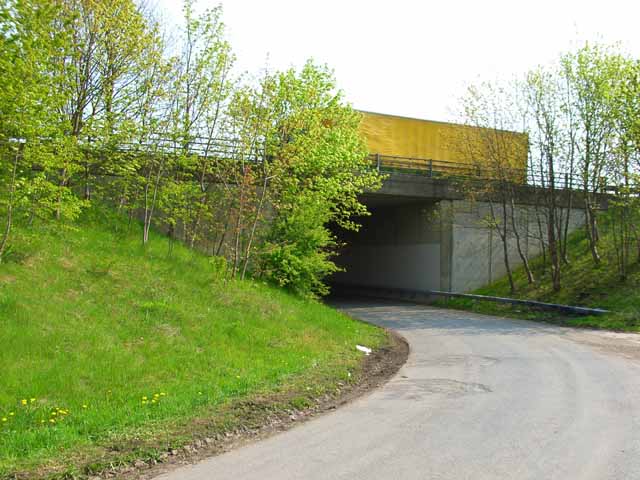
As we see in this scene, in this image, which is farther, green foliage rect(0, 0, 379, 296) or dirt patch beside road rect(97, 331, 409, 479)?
green foliage rect(0, 0, 379, 296)

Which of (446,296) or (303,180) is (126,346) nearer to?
(303,180)

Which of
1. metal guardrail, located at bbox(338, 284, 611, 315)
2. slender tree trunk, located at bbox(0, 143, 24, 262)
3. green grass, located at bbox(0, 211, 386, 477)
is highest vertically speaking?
slender tree trunk, located at bbox(0, 143, 24, 262)

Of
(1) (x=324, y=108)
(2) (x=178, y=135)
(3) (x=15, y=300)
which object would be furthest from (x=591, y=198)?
(3) (x=15, y=300)

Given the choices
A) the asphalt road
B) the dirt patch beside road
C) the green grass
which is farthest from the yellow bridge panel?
the dirt patch beside road

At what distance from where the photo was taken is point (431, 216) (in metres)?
30.8

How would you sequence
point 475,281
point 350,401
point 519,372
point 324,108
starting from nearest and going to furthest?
1. point 350,401
2. point 519,372
3. point 324,108
4. point 475,281

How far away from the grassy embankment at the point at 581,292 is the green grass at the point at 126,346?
771 centimetres

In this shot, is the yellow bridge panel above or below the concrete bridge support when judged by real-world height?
above

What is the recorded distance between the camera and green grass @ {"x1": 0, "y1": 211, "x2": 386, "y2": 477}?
6812 millimetres

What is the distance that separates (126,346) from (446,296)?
20915 mm

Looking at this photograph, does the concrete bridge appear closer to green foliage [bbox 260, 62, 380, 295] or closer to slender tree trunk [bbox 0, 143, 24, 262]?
green foliage [bbox 260, 62, 380, 295]

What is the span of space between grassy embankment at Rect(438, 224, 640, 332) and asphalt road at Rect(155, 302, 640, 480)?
7428 millimetres

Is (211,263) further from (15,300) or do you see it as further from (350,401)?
(350,401)

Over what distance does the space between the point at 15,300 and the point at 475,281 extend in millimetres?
23805
